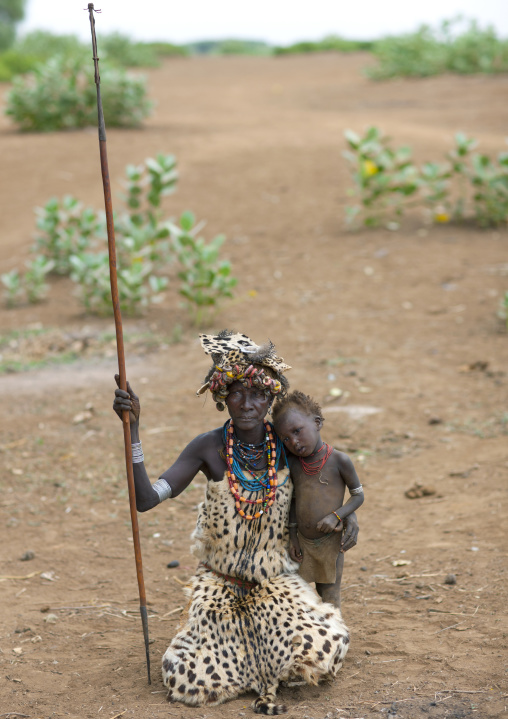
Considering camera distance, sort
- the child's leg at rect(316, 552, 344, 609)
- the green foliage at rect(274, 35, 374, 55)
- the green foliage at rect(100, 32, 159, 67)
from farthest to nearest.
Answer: the green foliage at rect(274, 35, 374, 55), the green foliage at rect(100, 32, 159, 67), the child's leg at rect(316, 552, 344, 609)

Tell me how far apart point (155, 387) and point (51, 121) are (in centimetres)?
955

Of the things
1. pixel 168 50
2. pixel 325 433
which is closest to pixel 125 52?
pixel 168 50

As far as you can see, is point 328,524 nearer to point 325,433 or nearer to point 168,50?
→ point 325,433

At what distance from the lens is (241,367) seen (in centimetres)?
304

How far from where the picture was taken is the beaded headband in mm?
3029

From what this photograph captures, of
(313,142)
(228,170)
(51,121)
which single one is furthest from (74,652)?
(51,121)

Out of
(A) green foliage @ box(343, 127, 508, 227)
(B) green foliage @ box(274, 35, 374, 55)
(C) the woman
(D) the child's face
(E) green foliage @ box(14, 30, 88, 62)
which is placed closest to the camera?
(C) the woman

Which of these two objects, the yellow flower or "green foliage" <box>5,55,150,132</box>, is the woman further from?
"green foliage" <box>5,55,150,132</box>

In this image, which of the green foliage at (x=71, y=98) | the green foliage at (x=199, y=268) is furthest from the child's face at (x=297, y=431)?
the green foliage at (x=71, y=98)

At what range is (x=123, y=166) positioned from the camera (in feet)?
40.2

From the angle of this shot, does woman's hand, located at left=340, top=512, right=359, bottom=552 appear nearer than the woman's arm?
No

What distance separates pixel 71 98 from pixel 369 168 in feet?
22.3

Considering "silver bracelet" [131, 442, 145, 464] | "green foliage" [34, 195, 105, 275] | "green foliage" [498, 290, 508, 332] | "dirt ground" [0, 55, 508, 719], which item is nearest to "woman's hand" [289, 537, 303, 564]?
"dirt ground" [0, 55, 508, 719]

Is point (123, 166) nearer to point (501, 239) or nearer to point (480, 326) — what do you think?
point (501, 239)
